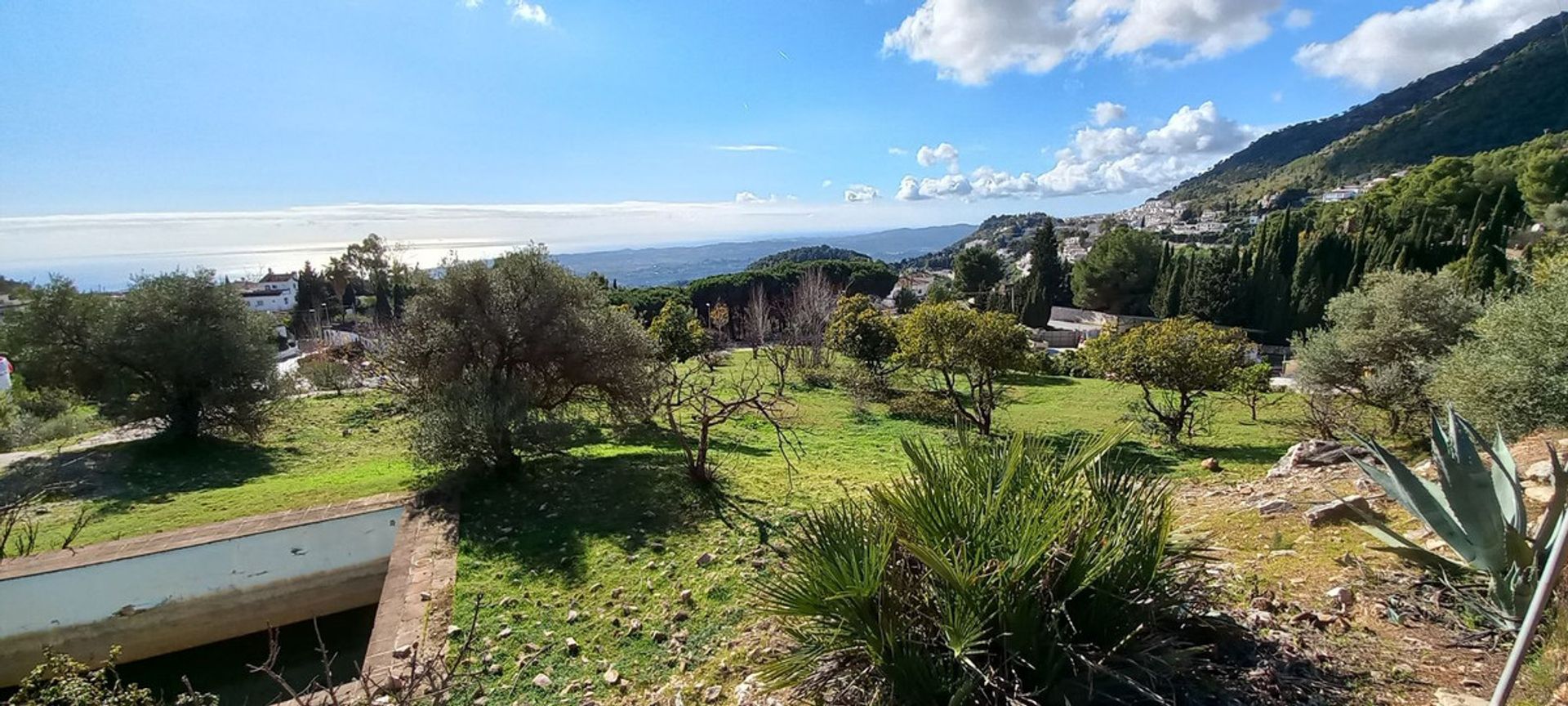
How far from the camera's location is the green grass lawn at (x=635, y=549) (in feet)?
13.6

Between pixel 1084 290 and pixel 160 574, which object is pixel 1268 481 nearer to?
pixel 160 574

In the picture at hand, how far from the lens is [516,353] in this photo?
29.1 ft

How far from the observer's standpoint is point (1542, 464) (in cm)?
398

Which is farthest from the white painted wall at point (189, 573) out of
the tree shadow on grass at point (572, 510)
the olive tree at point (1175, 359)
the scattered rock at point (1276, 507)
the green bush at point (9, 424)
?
the olive tree at point (1175, 359)

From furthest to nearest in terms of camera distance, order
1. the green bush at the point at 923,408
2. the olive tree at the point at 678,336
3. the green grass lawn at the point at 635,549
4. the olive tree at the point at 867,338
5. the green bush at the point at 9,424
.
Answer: the olive tree at the point at 678,336 < the olive tree at the point at 867,338 < the green bush at the point at 923,408 < the green bush at the point at 9,424 < the green grass lawn at the point at 635,549

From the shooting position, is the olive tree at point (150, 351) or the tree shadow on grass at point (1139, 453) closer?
the tree shadow on grass at point (1139, 453)

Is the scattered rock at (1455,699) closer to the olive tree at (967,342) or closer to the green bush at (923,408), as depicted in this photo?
the olive tree at (967,342)

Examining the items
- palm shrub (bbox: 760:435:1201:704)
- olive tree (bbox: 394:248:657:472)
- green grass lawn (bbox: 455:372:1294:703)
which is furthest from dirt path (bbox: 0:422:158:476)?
palm shrub (bbox: 760:435:1201:704)

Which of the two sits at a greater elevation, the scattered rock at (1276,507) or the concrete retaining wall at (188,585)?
the scattered rock at (1276,507)

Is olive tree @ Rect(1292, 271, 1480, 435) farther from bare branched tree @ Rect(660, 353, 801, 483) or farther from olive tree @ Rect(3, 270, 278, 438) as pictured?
olive tree @ Rect(3, 270, 278, 438)

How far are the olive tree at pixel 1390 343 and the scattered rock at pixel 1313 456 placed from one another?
12.4ft

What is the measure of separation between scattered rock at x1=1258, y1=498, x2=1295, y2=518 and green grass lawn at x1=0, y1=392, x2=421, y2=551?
8815 mm

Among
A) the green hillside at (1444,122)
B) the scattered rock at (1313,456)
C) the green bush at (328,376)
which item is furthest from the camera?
the green hillside at (1444,122)

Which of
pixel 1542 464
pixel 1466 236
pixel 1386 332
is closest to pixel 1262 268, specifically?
pixel 1466 236
